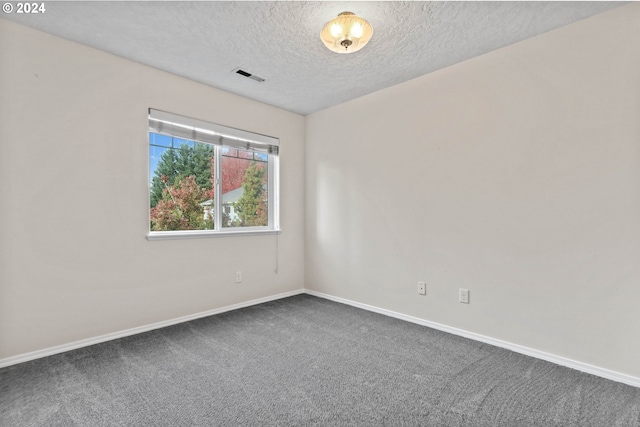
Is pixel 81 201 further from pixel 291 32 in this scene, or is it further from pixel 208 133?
pixel 291 32

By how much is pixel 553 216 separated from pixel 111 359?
11.2 ft

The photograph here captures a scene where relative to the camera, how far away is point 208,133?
126 inches

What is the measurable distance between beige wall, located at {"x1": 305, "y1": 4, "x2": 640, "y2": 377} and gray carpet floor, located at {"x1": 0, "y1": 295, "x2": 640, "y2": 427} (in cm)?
39

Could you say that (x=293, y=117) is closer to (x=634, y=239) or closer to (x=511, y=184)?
(x=511, y=184)

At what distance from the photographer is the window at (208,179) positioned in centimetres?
298

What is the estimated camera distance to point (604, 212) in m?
2.03

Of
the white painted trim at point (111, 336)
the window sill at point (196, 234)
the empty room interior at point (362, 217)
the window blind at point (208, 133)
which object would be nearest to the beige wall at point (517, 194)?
the empty room interior at point (362, 217)

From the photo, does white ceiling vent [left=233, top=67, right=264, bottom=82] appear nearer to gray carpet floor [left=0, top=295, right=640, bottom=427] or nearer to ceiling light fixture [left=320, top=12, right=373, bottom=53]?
ceiling light fixture [left=320, top=12, right=373, bottom=53]

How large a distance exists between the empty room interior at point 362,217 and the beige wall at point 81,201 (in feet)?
0.05

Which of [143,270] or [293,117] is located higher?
[293,117]

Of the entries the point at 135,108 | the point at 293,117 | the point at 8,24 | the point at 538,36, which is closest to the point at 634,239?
the point at 538,36

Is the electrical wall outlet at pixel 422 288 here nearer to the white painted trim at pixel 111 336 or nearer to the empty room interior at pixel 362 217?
the empty room interior at pixel 362 217

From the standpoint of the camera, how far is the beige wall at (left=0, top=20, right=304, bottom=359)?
215 cm

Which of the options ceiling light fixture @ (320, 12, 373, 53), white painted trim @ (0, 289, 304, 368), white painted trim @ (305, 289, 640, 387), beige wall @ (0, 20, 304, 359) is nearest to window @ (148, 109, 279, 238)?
beige wall @ (0, 20, 304, 359)
